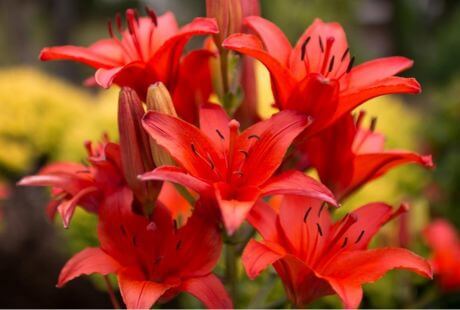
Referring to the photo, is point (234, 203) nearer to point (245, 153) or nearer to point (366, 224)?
point (245, 153)

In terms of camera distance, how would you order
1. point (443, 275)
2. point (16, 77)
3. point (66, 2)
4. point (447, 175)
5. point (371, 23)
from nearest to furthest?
point (443, 275), point (447, 175), point (16, 77), point (66, 2), point (371, 23)

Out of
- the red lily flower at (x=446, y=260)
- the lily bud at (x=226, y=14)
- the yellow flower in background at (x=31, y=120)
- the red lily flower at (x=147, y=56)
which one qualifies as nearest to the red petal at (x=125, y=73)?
the red lily flower at (x=147, y=56)

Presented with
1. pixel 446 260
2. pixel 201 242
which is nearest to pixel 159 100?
pixel 201 242

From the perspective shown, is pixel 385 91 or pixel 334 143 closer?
pixel 385 91

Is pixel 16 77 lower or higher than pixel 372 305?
higher

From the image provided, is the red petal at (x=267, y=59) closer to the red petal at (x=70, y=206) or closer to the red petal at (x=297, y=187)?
the red petal at (x=297, y=187)

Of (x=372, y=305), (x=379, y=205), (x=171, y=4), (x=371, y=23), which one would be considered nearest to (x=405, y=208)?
(x=379, y=205)

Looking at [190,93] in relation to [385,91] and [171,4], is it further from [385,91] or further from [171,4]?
[171,4]
